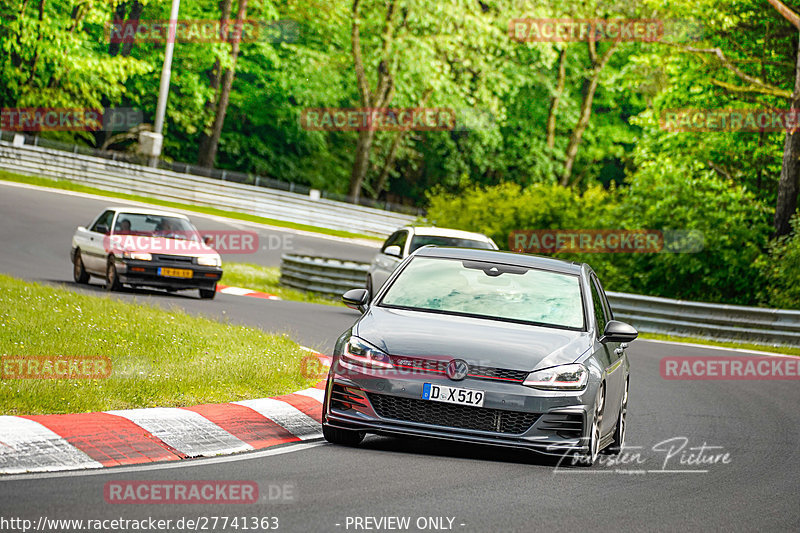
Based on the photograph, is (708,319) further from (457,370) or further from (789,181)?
(457,370)

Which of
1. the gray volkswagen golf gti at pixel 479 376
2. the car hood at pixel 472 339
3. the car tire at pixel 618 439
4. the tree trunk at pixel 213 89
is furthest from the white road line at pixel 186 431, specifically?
the tree trunk at pixel 213 89

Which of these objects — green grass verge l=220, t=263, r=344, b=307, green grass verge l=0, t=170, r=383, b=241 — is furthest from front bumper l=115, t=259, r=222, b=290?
green grass verge l=0, t=170, r=383, b=241

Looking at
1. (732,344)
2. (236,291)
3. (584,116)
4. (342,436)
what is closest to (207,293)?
(236,291)

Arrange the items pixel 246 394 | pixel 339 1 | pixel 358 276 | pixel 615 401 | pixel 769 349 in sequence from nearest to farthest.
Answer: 1. pixel 615 401
2. pixel 246 394
3. pixel 769 349
4. pixel 358 276
5. pixel 339 1

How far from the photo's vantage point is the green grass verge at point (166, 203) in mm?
41031

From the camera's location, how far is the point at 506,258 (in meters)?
10.1

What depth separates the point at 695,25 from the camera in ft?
112

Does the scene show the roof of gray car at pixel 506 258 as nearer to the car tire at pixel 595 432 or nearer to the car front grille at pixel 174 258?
the car tire at pixel 595 432

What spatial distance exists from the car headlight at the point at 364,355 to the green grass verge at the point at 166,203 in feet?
112

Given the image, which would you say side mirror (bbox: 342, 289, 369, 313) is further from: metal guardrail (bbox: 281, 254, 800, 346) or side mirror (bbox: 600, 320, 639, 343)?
metal guardrail (bbox: 281, 254, 800, 346)

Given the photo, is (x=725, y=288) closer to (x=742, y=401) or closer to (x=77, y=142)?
(x=742, y=401)

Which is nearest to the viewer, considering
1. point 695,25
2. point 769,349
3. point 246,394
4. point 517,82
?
point 246,394

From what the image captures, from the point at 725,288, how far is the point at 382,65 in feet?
92.8

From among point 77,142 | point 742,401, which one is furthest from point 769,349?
point 77,142
